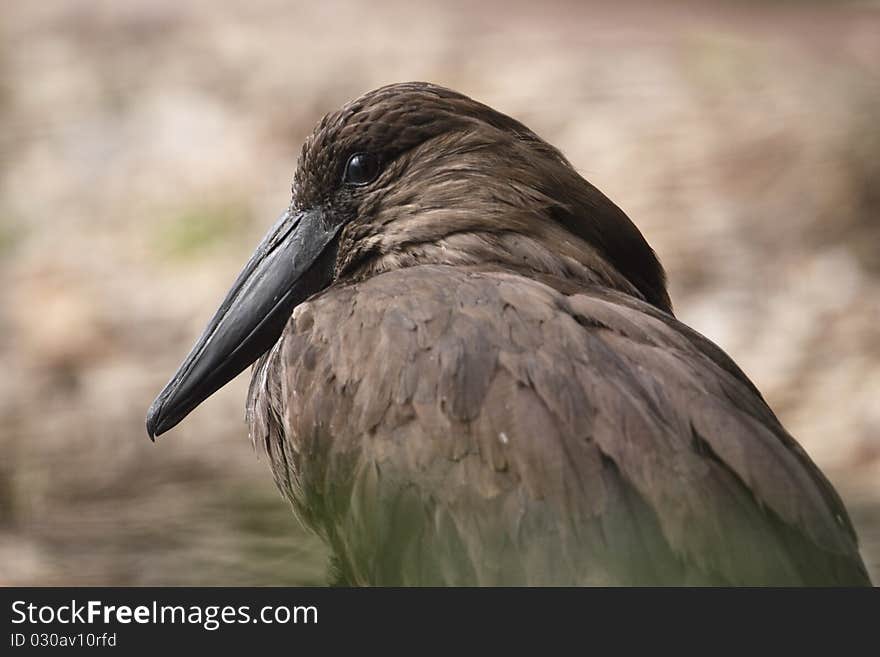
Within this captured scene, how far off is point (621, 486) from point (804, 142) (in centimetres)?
561

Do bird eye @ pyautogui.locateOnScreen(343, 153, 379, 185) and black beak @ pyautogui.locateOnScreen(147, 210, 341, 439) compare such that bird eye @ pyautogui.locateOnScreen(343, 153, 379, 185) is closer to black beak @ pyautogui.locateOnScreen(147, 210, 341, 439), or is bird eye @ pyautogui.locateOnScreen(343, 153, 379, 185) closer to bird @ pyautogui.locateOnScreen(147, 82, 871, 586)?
bird @ pyautogui.locateOnScreen(147, 82, 871, 586)

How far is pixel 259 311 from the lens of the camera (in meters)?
3.79

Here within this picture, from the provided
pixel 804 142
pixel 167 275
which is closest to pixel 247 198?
pixel 167 275

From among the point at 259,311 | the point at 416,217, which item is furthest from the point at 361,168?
the point at 259,311

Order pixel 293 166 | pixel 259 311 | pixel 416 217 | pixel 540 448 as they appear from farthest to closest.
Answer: pixel 293 166
pixel 259 311
pixel 416 217
pixel 540 448

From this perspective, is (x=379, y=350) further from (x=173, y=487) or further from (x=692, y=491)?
(x=173, y=487)

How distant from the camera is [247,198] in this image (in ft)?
27.7

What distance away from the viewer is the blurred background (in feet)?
22.8

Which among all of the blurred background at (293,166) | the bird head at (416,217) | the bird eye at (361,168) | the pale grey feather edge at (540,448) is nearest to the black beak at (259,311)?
the bird head at (416,217)

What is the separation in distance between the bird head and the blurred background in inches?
50.4

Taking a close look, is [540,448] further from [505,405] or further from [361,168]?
[361,168]

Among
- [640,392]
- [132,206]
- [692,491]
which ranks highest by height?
[132,206]

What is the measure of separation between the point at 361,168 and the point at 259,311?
426 mm

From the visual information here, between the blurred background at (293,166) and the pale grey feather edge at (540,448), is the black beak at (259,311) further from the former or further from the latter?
the blurred background at (293,166)
